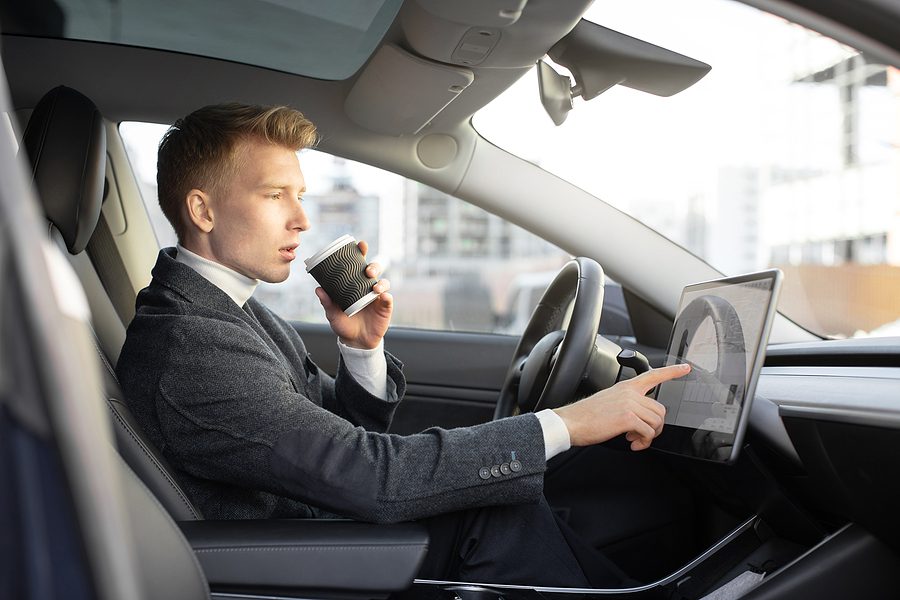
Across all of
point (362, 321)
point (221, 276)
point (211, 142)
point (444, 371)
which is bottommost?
point (444, 371)

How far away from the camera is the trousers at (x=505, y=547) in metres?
1.40

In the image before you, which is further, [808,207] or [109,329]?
[808,207]

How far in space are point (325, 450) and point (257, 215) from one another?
18.7 inches

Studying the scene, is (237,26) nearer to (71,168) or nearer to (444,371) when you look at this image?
(71,168)

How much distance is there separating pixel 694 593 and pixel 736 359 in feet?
1.84

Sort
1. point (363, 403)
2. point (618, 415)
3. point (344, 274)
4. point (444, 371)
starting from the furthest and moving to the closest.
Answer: point (444, 371) → point (363, 403) → point (344, 274) → point (618, 415)

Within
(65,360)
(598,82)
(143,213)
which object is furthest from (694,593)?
(143,213)

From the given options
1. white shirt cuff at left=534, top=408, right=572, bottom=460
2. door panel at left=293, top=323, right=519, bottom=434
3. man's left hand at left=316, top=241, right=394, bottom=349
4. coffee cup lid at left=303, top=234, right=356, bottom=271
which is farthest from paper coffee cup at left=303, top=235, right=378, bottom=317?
door panel at left=293, top=323, right=519, bottom=434

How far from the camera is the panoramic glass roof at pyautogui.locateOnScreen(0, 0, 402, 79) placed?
178 centimetres

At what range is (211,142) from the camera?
159cm

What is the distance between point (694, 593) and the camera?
5.45ft

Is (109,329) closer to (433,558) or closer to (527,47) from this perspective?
(433,558)

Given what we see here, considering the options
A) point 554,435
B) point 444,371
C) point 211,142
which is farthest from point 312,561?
point 444,371

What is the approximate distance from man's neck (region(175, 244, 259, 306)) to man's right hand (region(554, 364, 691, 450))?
1.97 ft
